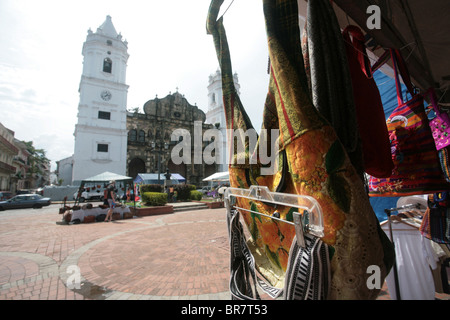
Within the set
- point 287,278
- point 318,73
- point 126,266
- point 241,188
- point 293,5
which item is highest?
point 293,5

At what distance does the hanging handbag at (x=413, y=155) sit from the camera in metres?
1.57

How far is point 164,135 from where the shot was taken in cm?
3173

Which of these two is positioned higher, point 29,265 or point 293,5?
point 293,5

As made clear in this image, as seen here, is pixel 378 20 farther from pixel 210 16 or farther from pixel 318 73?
pixel 210 16

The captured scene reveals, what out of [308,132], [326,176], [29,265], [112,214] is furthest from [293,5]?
[112,214]

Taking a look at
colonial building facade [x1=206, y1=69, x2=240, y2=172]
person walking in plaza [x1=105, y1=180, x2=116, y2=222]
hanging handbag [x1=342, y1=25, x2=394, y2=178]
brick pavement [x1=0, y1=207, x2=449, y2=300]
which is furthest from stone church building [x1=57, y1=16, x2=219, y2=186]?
hanging handbag [x1=342, y1=25, x2=394, y2=178]

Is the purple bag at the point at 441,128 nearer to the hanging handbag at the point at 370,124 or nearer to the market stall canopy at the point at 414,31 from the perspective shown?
the market stall canopy at the point at 414,31

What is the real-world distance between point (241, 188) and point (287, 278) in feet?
2.02

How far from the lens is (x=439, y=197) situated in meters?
2.04

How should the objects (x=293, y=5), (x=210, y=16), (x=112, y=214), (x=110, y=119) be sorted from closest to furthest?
(x=293, y=5), (x=210, y=16), (x=112, y=214), (x=110, y=119)

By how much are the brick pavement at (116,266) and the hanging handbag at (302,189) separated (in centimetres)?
214

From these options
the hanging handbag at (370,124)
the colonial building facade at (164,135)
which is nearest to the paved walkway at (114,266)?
the hanging handbag at (370,124)

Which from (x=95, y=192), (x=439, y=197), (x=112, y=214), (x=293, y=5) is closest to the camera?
(x=293, y=5)

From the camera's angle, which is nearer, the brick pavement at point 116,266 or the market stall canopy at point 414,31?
the market stall canopy at point 414,31
